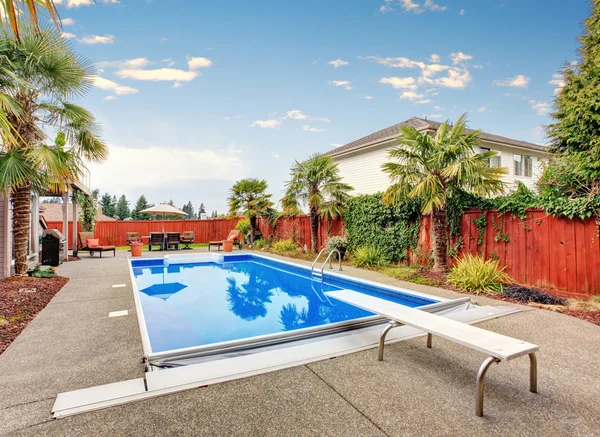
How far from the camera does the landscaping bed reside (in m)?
4.29

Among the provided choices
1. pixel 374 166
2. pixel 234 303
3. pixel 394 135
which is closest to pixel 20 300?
pixel 234 303

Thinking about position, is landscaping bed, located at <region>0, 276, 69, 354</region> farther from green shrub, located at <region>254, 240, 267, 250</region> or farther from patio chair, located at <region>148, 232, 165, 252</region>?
green shrub, located at <region>254, 240, 267, 250</region>

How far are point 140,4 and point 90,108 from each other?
12.9 feet

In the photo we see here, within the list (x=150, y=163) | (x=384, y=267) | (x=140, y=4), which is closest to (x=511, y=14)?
(x=384, y=267)

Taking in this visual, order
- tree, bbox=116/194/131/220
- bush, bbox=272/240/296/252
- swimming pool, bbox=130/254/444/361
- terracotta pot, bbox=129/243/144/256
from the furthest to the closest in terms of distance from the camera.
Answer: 1. tree, bbox=116/194/131/220
2. bush, bbox=272/240/296/252
3. terracotta pot, bbox=129/243/144/256
4. swimming pool, bbox=130/254/444/361

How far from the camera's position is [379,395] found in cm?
255

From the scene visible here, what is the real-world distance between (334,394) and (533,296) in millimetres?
5068

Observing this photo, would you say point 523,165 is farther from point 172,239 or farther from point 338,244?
point 172,239

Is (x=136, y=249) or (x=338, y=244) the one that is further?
(x=136, y=249)

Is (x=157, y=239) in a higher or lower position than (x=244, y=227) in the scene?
lower

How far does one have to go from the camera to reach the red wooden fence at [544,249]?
5984 millimetres

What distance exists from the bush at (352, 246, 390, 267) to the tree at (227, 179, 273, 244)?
786cm

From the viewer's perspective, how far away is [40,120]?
304 inches

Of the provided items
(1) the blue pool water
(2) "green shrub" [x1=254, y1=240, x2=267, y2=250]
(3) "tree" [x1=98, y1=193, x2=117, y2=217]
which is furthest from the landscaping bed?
(3) "tree" [x1=98, y1=193, x2=117, y2=217]
